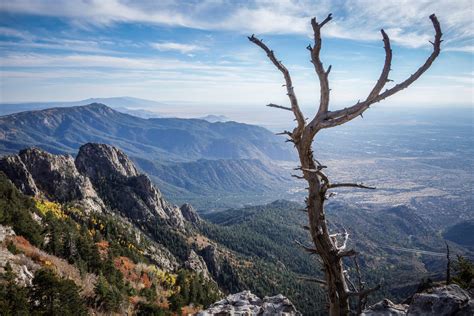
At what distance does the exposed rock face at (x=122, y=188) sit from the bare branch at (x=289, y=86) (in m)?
167

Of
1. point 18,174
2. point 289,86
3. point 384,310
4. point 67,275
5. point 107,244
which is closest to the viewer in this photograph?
point 289,86

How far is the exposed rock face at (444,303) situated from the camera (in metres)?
9.07

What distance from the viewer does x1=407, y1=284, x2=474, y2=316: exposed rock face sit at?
29.8 feet

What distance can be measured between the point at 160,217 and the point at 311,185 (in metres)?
182

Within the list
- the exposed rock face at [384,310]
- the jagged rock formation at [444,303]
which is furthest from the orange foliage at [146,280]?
the jagged rock formation at [444,303]

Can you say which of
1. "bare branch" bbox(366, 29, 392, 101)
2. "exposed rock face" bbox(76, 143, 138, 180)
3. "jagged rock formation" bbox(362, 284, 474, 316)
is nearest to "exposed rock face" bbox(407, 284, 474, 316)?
"jagged rock formation" bbox(362, 284, 474, 316)

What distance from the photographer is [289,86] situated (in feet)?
28.9

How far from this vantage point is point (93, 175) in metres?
186

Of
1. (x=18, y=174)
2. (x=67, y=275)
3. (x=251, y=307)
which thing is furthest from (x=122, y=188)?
(x=251, y=307)

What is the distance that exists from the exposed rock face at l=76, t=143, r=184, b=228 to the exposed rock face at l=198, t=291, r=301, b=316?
156 m

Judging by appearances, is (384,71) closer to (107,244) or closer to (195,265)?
(107,244)

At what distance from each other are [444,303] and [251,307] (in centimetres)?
1020

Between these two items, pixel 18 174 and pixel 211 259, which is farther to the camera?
pixel 211 259

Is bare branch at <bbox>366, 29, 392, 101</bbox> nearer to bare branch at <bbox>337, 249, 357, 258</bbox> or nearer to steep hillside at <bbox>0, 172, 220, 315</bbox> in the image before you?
bare branch at <bbox>337, 249, 357, 258</bbox>
